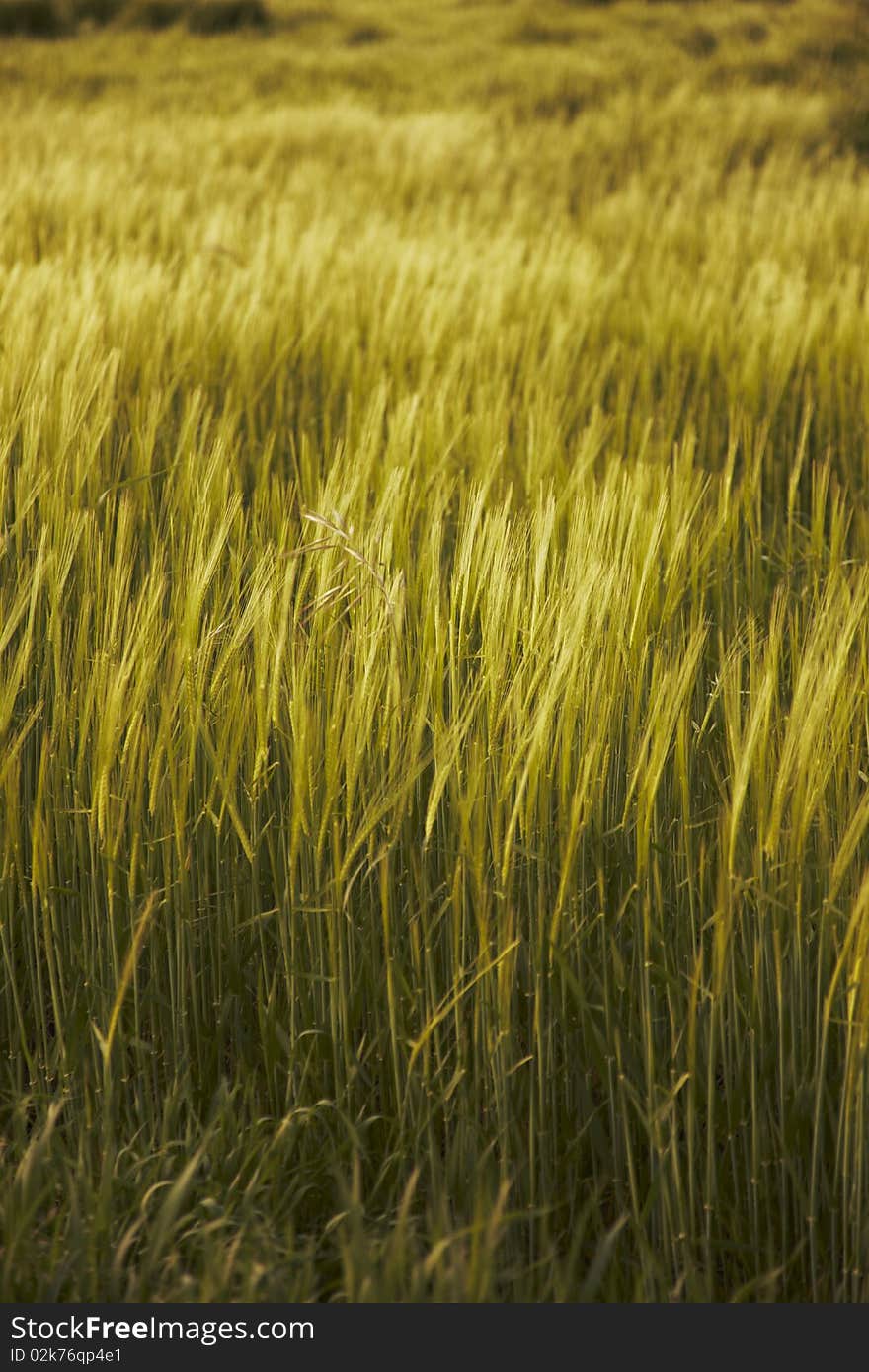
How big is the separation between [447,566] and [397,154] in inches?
213

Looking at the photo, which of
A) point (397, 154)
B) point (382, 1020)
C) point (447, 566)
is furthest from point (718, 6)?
point (382, 1020)

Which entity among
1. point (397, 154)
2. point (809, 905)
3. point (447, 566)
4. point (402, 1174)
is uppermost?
point (397, 154)

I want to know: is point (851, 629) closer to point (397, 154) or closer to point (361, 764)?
point (361, 764)

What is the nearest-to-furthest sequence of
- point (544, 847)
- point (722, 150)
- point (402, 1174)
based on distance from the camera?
point (402, 1174), point (544, 847), point (722, 150)

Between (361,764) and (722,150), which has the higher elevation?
(722,150)

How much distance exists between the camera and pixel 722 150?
22.4ft

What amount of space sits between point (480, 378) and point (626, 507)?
1065 millimetres

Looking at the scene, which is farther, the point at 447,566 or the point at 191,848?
the point at 447,566

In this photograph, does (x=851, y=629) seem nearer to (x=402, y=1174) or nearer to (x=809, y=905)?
(x=809, y=905)

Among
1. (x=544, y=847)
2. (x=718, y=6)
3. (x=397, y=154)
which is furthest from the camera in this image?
(x=718, y=6)

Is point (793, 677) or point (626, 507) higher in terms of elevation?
point (626, 507)

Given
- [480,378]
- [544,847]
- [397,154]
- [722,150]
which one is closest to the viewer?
[544,847]

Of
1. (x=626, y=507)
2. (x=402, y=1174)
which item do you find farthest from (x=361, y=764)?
(x=626, y=507)

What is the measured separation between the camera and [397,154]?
6.23 metres
